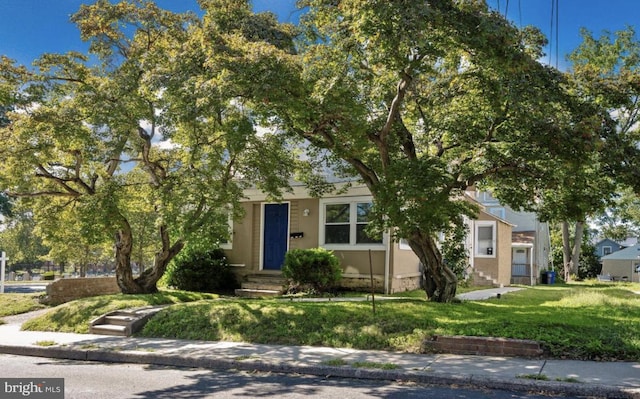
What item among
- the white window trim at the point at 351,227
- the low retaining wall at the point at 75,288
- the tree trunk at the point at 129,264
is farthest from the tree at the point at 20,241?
the white window trim at the point at 351,227

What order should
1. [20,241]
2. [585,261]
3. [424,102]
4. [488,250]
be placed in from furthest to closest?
[20,241] < [585,261] < [488,250] < [424,102]

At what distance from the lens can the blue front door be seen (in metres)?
17.6

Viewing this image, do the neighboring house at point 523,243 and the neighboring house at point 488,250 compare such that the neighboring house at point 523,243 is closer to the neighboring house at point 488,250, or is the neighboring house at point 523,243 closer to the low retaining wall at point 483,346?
the neighboring house at point 488,250

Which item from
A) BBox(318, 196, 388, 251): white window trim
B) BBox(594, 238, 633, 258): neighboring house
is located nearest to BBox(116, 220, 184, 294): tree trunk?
BBox(318, 196, 388, 251): white window trim

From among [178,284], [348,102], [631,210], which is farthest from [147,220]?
[631,210]

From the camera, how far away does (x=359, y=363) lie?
7266 millimetres

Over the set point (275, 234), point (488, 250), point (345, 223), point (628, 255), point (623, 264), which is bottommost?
point (623, 264)

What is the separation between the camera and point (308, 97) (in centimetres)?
980

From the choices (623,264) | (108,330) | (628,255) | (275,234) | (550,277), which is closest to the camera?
(108,330)

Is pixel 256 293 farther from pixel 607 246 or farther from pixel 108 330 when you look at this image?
pixel 607 246

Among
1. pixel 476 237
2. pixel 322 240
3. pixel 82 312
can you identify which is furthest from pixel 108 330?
pixel 476 237

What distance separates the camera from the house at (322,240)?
51.8 ft

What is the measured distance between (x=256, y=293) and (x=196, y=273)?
2.45 meters

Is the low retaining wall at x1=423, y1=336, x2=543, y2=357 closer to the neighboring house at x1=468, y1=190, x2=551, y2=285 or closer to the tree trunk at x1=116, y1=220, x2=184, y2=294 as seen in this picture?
the tree trunk at x1=116, y1=220, x2=184, y2=294
